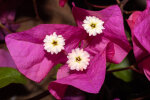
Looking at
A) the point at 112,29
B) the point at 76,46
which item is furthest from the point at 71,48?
the point at 112,29

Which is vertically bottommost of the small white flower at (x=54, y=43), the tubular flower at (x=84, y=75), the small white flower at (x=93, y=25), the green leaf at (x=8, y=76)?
the green leaf at (x=8, y=76)

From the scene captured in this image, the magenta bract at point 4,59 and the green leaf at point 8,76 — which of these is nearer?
the green leaf at point 8,76

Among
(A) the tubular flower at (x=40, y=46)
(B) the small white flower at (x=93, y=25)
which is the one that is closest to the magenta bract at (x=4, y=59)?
(A) the tubular flower at (x=40, y=46)

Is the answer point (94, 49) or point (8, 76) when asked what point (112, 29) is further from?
point (8, 76)

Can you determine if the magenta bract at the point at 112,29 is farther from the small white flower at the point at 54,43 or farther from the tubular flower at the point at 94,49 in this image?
the small white flower at the point at 54,43

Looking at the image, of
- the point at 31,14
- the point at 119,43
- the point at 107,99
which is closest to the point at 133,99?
the point at 107,99

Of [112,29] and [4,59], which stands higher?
[112,29]

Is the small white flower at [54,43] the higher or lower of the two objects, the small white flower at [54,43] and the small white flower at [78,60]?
the higher
